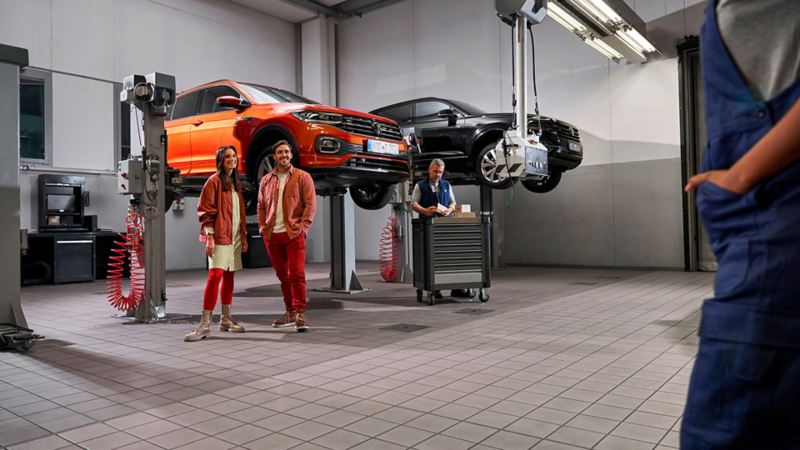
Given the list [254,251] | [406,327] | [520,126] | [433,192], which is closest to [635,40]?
[520,126]

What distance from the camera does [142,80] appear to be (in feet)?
20.0

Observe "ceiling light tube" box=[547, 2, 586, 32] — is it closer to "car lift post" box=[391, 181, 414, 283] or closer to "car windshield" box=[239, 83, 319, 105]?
"car lift post" box=[391, 181, 414, 283]

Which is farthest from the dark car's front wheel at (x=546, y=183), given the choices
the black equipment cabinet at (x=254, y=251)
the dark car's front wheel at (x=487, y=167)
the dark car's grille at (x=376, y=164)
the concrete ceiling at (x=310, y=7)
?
the concrete ceiling at (x=310, y=7)

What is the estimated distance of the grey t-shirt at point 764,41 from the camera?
38.7 inches

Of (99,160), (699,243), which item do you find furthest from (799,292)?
(99,160)

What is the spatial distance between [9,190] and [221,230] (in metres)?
1.80

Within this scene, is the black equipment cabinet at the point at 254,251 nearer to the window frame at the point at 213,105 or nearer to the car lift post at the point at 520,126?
the window frame at the point at 213,105

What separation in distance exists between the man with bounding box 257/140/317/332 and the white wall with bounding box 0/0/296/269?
25.1ft

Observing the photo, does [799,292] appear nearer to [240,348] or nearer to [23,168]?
[240,348]

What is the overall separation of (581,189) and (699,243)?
2333mm

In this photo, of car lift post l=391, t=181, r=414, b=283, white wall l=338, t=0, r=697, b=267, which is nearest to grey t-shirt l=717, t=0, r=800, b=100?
car lift post l=391, t=181, r=414, b=283

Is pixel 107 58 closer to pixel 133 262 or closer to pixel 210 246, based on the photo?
pixel 133 262

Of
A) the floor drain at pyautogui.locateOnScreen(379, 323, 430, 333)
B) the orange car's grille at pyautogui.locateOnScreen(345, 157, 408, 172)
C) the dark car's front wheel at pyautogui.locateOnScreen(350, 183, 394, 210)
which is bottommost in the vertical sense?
the floor drain at pyautogui.locateOnScreen(379, 323, 430, 333)

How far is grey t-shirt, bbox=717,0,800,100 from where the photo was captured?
0.98 m
